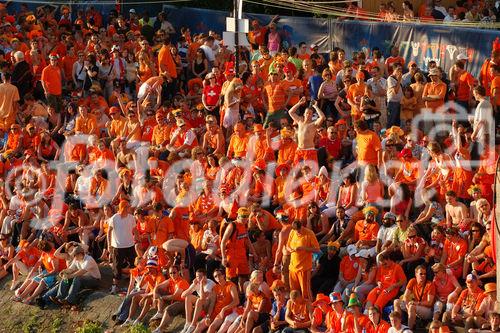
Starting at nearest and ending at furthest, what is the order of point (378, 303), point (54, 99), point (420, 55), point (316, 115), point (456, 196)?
point (378, 303)
point (456, 196)
point (316, 115)
point (420, 55)
point (54, 99)

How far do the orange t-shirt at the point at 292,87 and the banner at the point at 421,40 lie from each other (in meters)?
2.33

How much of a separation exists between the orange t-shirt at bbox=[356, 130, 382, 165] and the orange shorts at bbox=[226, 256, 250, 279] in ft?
7.78

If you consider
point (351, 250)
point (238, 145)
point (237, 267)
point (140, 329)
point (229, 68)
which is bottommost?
point (140, 329)

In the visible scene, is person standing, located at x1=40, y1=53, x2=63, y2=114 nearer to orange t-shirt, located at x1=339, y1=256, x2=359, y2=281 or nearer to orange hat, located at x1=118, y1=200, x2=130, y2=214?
orange hat, located at x1=118, y1=200, x2=130, y2=214

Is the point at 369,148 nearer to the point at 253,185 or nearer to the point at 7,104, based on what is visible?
the point at 253,185

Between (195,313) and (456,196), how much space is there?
153 inches

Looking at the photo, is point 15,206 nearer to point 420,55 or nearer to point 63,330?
point 63,330

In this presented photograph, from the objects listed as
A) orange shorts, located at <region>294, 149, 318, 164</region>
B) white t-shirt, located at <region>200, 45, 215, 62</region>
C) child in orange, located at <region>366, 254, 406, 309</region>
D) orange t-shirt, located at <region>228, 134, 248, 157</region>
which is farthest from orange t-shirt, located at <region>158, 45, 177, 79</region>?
child in orange, located at <region>366, 254, 406, 309</region>

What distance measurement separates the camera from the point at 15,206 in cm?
2130

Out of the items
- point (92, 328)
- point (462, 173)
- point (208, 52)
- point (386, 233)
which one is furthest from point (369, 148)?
point (208, 52)

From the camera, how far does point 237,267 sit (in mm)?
17578

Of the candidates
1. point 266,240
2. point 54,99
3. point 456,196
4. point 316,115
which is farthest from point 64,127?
point 456,196

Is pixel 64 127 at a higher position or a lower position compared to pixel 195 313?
higher

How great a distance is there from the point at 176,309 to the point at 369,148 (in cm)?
366
